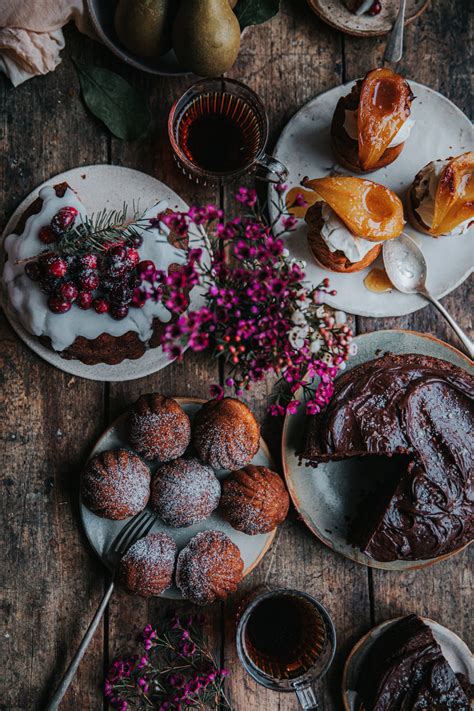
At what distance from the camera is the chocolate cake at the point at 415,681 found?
6.36 feet

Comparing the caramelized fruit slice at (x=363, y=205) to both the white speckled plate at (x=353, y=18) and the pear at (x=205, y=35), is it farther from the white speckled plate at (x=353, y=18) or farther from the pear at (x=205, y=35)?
the white speckled plate at (x=353, y=18)

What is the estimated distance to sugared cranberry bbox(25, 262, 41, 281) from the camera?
6.17 feet

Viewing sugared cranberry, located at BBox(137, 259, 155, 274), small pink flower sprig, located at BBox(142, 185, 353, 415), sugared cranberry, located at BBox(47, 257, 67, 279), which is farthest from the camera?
sugared cranberry, located at BBox(137, 259, 155, 274)

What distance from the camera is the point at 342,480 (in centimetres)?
212

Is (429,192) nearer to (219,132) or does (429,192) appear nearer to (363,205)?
(363,205)

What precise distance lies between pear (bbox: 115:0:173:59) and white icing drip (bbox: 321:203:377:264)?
652mm

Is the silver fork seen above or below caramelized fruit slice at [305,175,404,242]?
below

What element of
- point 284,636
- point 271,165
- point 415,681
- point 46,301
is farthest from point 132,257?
point 415,681

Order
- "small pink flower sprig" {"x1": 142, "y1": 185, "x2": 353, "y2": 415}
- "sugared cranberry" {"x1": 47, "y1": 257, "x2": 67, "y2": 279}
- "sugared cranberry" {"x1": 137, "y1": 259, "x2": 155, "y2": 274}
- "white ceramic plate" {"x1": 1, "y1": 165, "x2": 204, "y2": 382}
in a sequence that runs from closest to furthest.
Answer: "small pink flower sprig" {"x1": 142, "y1": 185, "x2": 353, "y2": 415}
"sugared cranberry" {"x1": 47, "y1": 257, "x2": 67, "y2": 279}
"sugared cranberry" {"x1": 137, "y1": 259, "x2": 155, "y2": 274}
"white ceramic plate" {"x1": 1, "y1": 165, "x2": 204, "y2": 382}

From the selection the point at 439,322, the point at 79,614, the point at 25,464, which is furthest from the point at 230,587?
the point at 439,322

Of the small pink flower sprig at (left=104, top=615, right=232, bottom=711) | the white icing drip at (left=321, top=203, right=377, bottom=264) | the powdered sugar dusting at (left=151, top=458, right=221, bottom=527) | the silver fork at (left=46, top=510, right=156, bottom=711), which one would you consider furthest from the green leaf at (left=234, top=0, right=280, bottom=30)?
the small pink flower sprig at (left=104, top=615, right=232, bottom=711)

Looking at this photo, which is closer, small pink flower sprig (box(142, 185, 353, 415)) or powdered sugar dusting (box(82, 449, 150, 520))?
small pink flower sprig (box(142, 185, 353, 415))

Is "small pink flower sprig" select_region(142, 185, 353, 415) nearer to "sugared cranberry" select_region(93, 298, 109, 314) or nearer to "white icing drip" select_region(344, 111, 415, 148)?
"sugared cranberry" select_region(93, 298, 109, 314)

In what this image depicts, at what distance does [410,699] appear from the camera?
1945 mm
